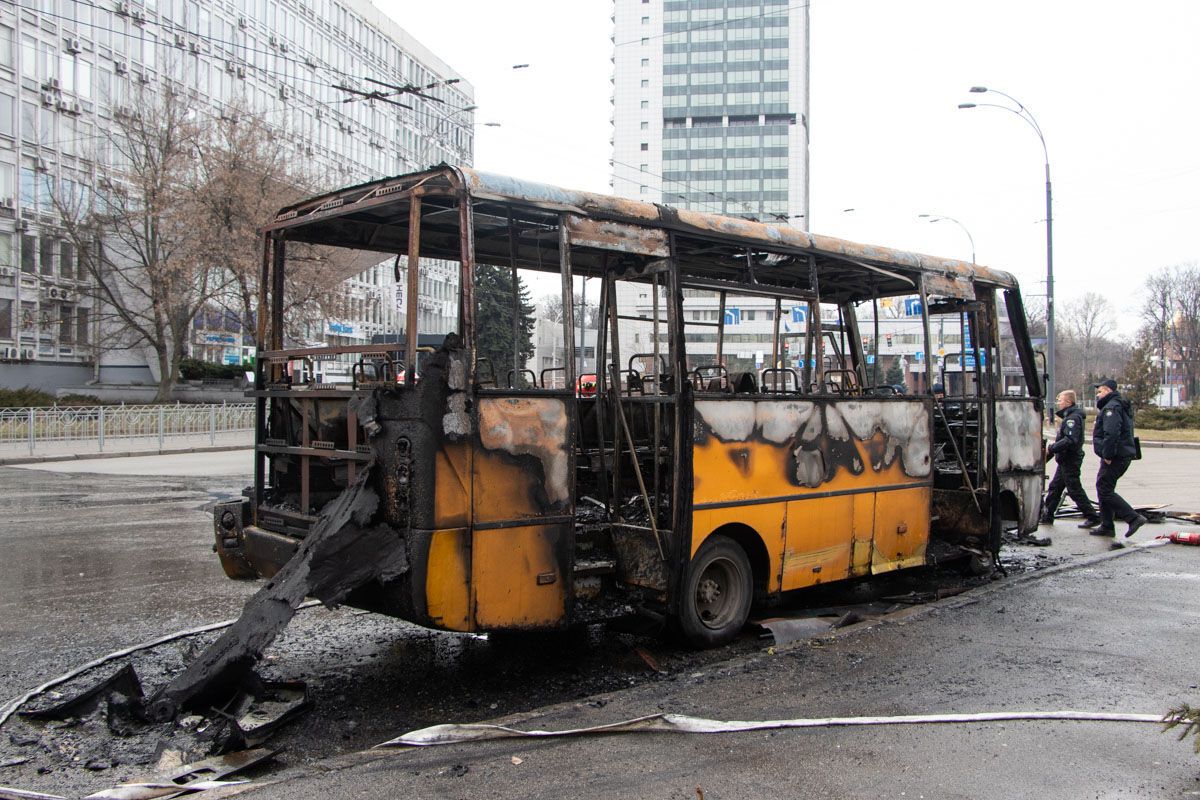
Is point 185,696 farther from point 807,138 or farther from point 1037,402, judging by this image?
point 807,138

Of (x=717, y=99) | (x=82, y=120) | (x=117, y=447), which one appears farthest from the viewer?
(x=717, y=99)

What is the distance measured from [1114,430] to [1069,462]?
3.30 feet

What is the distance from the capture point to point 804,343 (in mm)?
7668

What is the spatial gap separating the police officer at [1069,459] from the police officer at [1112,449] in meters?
0.37

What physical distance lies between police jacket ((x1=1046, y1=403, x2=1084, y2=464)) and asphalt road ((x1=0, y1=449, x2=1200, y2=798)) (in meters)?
2.20

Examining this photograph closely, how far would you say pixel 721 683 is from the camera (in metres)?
5.34

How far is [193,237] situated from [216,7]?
76.3 feet

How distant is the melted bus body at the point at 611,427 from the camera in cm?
511

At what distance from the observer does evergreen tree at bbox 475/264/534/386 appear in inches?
227

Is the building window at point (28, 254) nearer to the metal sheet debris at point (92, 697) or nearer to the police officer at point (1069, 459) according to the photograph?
the police officer at point (1069, 459)

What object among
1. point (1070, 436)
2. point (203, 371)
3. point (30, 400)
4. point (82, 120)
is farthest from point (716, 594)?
point (82, 120)

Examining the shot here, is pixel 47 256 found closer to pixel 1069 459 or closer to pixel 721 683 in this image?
pixel 1069 459

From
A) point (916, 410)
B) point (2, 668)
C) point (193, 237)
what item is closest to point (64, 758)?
point (2, 668)

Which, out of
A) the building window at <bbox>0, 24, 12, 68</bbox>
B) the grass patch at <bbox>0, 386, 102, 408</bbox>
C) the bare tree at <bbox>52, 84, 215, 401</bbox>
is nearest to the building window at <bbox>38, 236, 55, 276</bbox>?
the bare tree at <bbox>52, 84, 215, 401</bbox>
